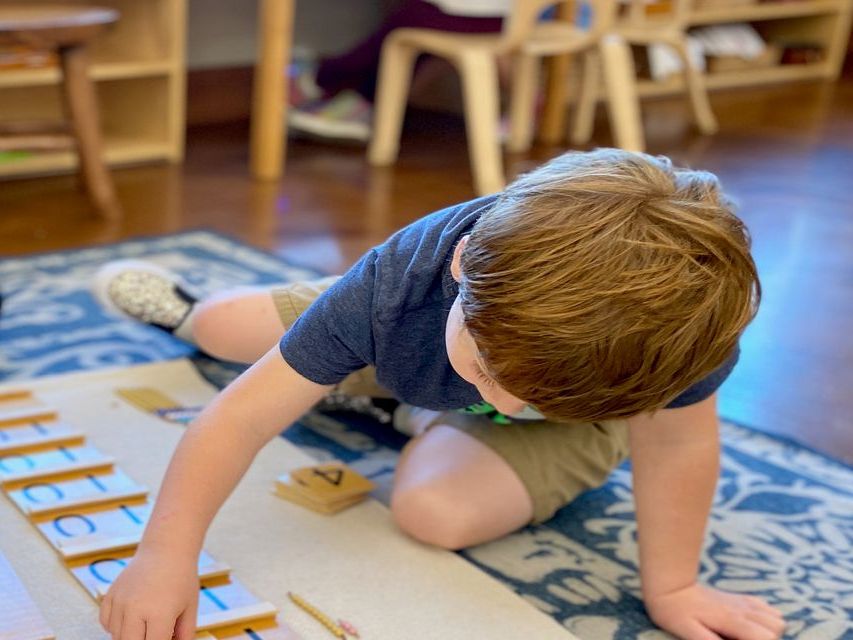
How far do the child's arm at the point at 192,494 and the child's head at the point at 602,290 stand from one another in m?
0.20

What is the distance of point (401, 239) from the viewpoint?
0.93 meters

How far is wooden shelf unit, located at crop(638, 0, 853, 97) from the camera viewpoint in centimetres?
392

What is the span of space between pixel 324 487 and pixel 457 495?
0.15 metres

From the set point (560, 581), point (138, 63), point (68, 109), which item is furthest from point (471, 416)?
point (138, 63)

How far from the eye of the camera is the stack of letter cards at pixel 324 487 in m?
1.12

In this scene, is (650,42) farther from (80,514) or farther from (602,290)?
(602,290)

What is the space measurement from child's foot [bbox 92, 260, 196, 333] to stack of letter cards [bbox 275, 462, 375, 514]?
0.95 ft

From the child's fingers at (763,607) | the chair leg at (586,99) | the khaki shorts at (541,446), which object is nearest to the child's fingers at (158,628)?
the khaki shorts at (541,446)

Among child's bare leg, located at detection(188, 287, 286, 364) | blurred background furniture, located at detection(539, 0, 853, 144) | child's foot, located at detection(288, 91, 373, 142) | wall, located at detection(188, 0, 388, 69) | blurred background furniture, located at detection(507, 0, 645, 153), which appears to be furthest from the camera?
blurred background furniture, located at detection(539, 0, 853, 144)

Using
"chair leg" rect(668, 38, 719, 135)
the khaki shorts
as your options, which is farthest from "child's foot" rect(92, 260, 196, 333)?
"chair leg" rect(668, 38, 719, 135)

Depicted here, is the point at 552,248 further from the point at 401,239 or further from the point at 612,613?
the point at 612,613

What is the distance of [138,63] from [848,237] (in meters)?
1.53

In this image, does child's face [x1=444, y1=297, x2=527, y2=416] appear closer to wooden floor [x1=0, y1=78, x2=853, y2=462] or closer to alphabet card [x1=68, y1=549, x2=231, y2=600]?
alphabet card [x1=68, y1=549, x2=231, y2=600]

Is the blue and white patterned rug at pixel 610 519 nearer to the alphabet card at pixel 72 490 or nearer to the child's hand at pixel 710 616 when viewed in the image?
the child's hand at pixel 710 616
